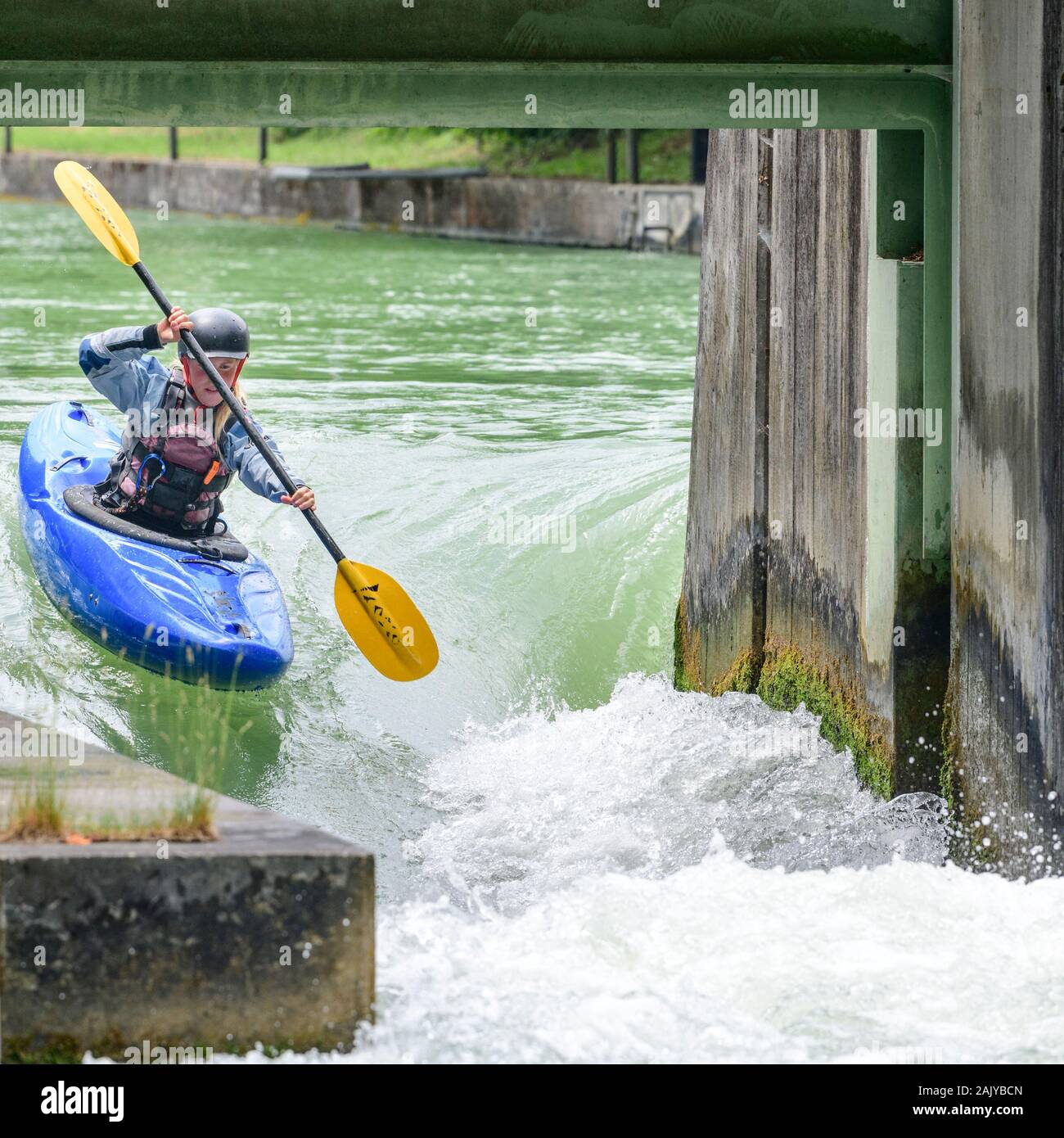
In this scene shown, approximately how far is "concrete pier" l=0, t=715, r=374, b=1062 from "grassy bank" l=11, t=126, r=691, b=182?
2395 centimetres

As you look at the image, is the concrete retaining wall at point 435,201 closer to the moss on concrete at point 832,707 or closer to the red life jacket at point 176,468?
the red life jacket at point 176,468

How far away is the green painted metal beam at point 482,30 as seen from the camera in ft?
20.3

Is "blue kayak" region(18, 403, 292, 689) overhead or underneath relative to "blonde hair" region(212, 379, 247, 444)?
underneath

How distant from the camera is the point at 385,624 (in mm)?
8328

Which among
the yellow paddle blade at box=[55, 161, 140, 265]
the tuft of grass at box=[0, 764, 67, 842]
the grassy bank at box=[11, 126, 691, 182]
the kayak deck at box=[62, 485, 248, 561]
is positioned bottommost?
the tuft of grass at box=[0, 764, 67, 842]

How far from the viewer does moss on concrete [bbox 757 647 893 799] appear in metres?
6.71

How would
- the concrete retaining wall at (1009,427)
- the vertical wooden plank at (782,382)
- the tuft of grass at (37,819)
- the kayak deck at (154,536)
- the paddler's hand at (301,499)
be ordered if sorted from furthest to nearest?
the kayak deck at (154,536)
the paddler's hand at (301,499)
the vertical wooden plank at (782,382)
the concrete retaining wall at (1009,427)
the tuft of grass at (37,819)

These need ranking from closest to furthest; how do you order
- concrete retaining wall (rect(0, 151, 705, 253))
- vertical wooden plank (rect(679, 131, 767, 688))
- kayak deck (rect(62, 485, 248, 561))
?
vertical wooden plank (rect(679, 131, 767, 688)) → kayak deck (rect(62, 485, 248, 561)) → concrete retaining wall (rect(0, 151, 705, 253))

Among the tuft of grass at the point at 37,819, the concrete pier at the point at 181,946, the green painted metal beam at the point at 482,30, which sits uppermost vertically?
the green painted metal beam at the point at 482,30

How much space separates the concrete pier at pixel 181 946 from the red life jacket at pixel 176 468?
404cm

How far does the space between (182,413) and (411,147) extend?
1246 inches

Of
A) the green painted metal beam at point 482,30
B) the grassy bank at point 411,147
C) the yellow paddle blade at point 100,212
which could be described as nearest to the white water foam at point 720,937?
the green painted metal beam at point 482,30

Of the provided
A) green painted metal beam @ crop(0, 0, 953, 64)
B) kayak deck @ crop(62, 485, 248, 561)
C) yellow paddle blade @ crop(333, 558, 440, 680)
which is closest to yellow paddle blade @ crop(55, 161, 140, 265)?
kayak deck @ crop(62, 485, 248, 561)

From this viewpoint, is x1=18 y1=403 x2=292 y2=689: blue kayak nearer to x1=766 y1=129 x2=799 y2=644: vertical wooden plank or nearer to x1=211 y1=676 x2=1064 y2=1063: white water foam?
x1=211 y1=676 x2=1064 y2=1063: white water foam
